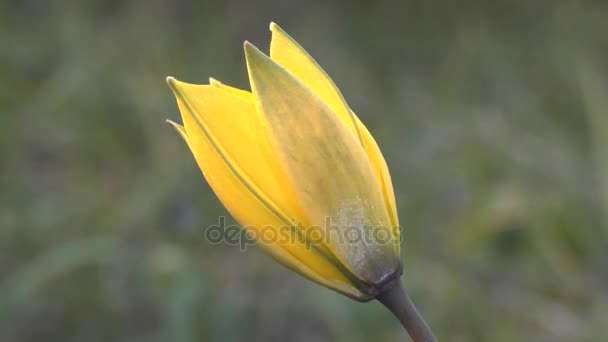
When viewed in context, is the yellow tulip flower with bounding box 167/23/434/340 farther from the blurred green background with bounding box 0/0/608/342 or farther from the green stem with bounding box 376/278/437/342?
the blurred green background with bounding box 0/0/608/342

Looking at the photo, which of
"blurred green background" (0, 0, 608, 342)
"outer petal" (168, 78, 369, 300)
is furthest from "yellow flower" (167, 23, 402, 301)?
"blurred green background" (0, 0, 608, 342)

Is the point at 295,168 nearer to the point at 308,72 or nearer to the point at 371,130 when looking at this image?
the point at 308,72

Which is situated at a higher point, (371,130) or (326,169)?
(326,169)

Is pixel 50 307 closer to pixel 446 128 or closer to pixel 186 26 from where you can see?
pixel 446 128

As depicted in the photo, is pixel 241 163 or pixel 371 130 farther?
pixel 371 130

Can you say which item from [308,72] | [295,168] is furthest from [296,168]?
[308,72]

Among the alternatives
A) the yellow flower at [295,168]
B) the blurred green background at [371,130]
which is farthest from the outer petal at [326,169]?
the blurred green background at [371,130]

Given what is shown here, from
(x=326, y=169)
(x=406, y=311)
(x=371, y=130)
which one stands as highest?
(x=326, y=169)

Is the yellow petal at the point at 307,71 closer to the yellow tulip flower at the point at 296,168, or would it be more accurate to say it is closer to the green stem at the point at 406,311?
the yellow tulip flower at the point at 296,168
